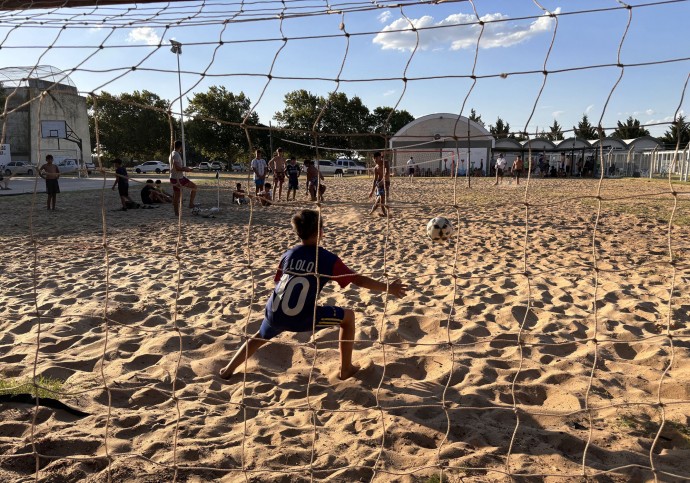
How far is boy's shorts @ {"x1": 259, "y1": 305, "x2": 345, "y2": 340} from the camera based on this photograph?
9.75 ft

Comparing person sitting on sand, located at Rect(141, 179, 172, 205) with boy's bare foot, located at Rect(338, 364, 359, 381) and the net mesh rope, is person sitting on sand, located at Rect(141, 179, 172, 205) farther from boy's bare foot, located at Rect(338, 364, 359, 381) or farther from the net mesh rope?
boy's bare foot, located at Rect(338, 364, 359, 381)

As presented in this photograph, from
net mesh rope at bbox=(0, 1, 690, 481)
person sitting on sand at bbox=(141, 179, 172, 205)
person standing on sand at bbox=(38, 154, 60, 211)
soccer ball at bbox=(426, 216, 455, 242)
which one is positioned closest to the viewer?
net mesh rope at bbox=(0, 1, 690, 481)

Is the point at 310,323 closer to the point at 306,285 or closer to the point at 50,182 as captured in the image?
the point at 306,285

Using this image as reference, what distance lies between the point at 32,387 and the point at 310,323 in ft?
5.43

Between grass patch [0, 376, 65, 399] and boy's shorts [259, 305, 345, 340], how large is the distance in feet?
3.86

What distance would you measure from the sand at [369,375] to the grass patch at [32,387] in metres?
0.07

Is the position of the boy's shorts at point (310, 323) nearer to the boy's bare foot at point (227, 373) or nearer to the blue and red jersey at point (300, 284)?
the blue and red jersey at point (300, 284)

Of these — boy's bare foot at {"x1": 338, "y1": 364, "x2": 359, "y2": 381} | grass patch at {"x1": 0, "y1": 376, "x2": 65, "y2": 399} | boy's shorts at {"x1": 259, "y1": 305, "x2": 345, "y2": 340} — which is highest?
boy's shorts at {"x1": 259, "y1": 305, "x2": 345, "y2": 340}

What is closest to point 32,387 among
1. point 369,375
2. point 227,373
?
point 227,373

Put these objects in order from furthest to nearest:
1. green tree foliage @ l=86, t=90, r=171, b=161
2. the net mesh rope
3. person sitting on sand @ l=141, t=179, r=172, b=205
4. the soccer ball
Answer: green tree foliage @ l=86, t=90, r=171, b=161 → person sitting on sand @ l=141, t=179, r=172, b=205 → the soccer ball → the net mesh rope

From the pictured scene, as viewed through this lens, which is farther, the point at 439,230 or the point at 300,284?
the point at 439,230

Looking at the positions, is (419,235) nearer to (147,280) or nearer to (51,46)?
(147,280)

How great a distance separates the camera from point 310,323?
299 centimetres

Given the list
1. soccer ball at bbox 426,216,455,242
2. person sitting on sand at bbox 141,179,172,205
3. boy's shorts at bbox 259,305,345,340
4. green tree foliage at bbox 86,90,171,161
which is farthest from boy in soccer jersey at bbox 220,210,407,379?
green tree foliage at bbox 86,90,171,161
